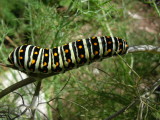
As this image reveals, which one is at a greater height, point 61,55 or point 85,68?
point 61,55

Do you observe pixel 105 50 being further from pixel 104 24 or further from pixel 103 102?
pixel 104 24

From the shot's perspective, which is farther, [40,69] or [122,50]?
[122,50]

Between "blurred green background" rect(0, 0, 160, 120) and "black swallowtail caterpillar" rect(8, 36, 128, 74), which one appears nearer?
"black swallowtail caterpillar" rect(8, 36, 128, 74)

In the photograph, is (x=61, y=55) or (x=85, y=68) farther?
(x=85, y=68)

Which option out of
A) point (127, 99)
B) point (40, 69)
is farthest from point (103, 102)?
point (40, 69)

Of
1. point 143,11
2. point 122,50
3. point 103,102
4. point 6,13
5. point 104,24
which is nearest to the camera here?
point 122,50

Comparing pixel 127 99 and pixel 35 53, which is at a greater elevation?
pixel 35 53

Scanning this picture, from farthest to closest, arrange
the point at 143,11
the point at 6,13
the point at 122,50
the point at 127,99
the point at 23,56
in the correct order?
1. the point at 143,11
2. the point at 6,13
3. the point at 127,99
4. the point at 122,50
5. the point at 23,56

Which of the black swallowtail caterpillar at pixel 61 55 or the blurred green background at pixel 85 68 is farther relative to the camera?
the blurred green background at pixel 85 68
